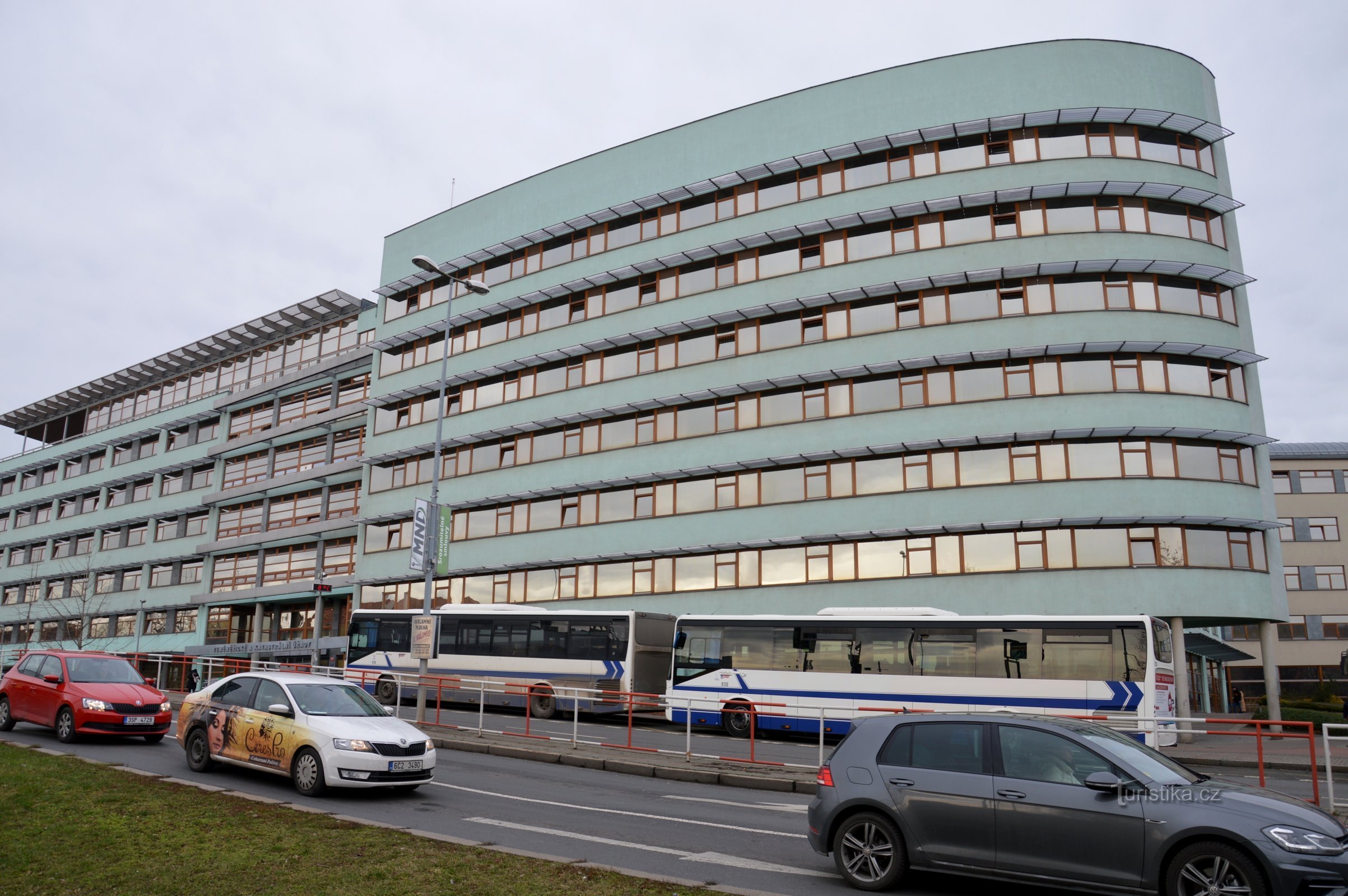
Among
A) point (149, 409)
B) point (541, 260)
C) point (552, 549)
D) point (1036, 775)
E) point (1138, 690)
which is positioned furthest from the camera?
point (149, 409)

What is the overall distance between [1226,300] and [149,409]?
6298 cm

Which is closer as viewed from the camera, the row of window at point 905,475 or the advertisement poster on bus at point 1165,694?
the advertisement poster on bus at point 1165,694

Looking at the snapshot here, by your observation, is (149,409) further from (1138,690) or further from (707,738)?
(1138,690)

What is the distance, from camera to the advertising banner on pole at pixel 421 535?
24922 mm

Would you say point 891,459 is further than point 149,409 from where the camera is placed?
No

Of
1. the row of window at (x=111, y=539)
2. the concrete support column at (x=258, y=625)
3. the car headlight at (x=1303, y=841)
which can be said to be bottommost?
the car headlight at (x=1303, y=841)

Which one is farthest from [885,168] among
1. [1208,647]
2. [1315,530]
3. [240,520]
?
[1315,530]

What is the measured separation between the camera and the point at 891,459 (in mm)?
33094

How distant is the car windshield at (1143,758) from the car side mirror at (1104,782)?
0.23 m

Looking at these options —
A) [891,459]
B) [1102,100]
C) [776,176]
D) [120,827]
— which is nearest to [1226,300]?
[1102,100]

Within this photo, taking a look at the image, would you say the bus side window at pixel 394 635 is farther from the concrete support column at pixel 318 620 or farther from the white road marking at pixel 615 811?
the white road marking at pixel 615 811

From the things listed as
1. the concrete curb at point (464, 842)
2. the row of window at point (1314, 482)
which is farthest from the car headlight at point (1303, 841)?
the row of window at point (1314, 482)

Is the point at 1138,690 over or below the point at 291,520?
below

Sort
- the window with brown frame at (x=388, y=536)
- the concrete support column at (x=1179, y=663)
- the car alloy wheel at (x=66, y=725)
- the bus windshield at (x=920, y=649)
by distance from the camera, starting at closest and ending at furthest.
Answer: the car alloy wheel at (x=66, y=725), the bus windshield at (x=920, y=649), the concrete support column at (x=1179, y=663), the window with brown frame at (x=388, y=536)
